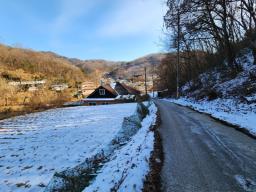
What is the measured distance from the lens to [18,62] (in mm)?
125500

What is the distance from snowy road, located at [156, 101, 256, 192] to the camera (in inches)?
221

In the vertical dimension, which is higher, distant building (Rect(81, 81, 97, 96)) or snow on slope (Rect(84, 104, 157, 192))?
distant building (Rect(81, 81, 97, 96))

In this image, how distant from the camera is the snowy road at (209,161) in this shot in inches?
221

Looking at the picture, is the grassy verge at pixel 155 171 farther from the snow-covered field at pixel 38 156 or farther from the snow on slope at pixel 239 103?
the snow on slope at pixel 239 103

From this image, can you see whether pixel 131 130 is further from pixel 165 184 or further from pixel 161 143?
pixel 165 184

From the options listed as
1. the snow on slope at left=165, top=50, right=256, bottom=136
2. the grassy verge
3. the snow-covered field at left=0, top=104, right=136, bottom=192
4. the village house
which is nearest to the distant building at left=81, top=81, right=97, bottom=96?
the village house

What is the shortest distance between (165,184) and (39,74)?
129679 mm

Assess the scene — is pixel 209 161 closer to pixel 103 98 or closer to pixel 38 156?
pixel 38 156

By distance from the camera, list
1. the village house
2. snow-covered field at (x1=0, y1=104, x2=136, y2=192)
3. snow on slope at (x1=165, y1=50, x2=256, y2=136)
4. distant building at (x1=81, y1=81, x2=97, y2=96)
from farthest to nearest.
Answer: distant building at (x1=81, y1=81, x2=97, y2=96), the village house, snow on slope at (x1=165, y1=50, x2=256, y2=136), snow-covered field at (x1=0, y1=104, x2=136, y2=192)

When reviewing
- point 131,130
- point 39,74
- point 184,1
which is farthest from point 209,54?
point 39,74

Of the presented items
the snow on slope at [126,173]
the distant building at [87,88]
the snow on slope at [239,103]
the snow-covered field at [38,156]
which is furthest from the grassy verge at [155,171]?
the distant building at [87,88]

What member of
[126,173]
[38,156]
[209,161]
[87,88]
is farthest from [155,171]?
[87,88]

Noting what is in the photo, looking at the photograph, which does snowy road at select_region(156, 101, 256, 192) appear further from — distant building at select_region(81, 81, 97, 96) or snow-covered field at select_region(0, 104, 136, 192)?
distant building at select_region(81, 81, 97, 96)

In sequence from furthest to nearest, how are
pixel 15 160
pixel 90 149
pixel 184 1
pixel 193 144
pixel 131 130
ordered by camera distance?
pixel 184 1
pixel 131 130
pixel 90 149
pixel 15 160
pixel 193 144
